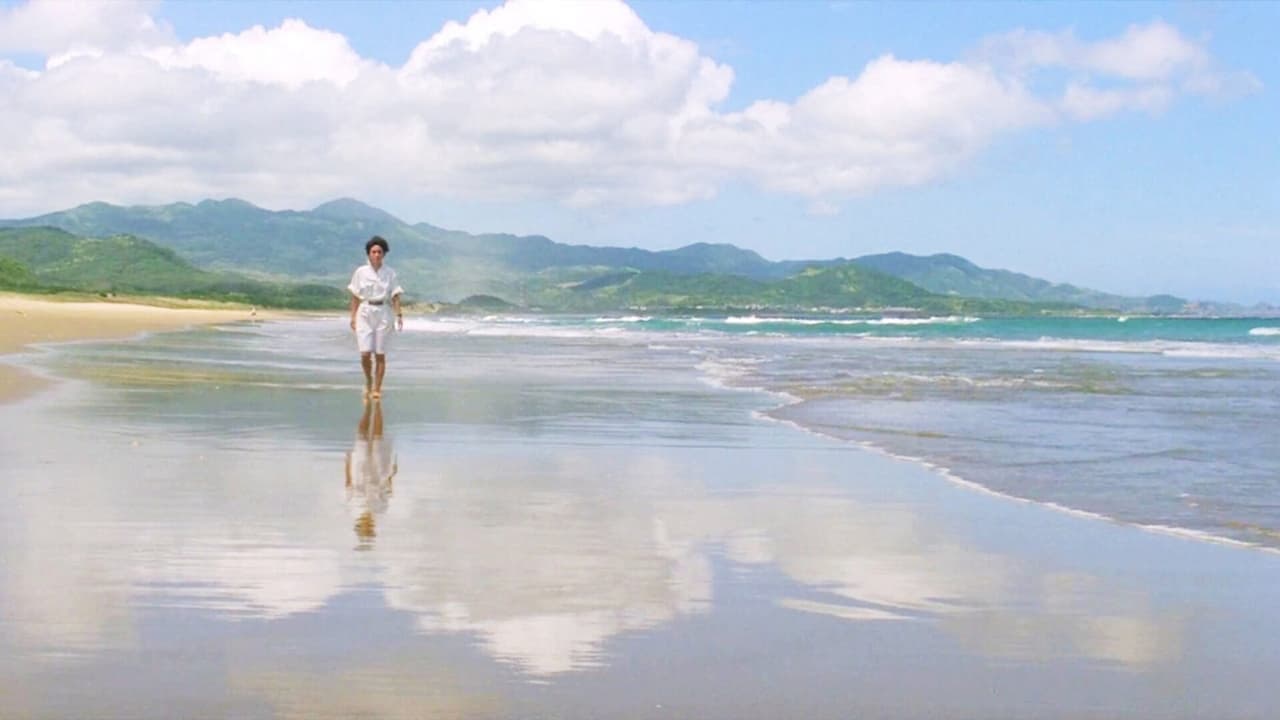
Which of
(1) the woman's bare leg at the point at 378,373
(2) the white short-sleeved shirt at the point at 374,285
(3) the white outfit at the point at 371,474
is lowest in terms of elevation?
(3) the white outfit at the point at 371,474

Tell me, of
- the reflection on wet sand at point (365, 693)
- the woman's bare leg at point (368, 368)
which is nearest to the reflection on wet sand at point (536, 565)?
the reflection on wet sand at point (365, 693)

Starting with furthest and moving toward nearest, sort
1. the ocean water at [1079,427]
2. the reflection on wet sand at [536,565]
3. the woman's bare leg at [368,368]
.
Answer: the woman's bare leg at [368,368] < the ocean water at [1079,427] < the reflection on wet sand at [536,565]

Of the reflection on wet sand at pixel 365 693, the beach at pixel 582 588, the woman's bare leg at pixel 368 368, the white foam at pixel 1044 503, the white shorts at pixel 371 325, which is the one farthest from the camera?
the white shorts at pixel 371 325

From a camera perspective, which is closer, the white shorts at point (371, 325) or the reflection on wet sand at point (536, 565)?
the reflection on wet sand at point (536, 565)

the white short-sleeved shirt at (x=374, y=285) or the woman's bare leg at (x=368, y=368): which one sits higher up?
the white short-sleeved shirt at (x=374, y=285)

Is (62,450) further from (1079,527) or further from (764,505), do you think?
(1079,527)

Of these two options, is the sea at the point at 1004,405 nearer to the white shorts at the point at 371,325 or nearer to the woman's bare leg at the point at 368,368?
the woman's bare leg at the point at 368,368

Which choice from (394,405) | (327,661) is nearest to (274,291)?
(394,405)

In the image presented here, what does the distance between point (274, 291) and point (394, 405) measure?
16465cm

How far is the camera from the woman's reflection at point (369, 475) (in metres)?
7.39

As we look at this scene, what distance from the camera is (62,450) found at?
33.2 feet

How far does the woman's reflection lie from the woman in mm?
2133

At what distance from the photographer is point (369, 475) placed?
935cm

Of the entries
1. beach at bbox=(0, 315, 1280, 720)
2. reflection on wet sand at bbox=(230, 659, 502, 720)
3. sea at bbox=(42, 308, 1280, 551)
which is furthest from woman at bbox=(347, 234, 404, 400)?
reflection on wet sand at bbox=(230, 659, 502, 720)
